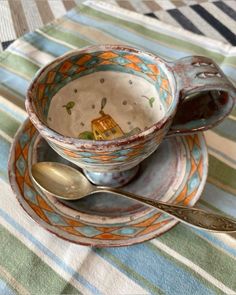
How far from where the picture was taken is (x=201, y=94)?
12.6 inches

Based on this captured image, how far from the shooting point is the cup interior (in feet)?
1.04

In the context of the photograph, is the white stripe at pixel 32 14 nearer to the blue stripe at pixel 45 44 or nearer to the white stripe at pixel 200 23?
the blue stripe at pixel 45 44

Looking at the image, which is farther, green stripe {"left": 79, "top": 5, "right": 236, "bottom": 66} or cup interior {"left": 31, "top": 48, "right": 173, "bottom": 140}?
green stripe {"left": 79, "top": 5, "right": 236, "bottom": 66}

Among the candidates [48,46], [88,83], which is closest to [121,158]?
[88,83]

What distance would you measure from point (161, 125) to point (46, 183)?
0.42 ft

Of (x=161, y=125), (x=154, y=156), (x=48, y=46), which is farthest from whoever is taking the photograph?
(x=48, y=46)

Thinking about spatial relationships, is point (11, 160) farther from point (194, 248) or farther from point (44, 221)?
point (194, 248)

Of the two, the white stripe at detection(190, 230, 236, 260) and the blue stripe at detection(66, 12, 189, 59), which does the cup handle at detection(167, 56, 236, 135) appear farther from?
the blue stripe at detection(66, 12, 189, 59)

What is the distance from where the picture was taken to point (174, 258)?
29cm

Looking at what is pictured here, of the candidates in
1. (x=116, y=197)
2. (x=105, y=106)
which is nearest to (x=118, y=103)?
→ (x=105, y=106)

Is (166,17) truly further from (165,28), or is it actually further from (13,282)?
(13,282)

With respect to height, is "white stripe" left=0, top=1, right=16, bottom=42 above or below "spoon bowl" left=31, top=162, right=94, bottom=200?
above

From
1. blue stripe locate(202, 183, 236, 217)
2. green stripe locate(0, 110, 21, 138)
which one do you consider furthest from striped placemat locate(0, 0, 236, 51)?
blue stripe locate(202, 183, 236, 217)

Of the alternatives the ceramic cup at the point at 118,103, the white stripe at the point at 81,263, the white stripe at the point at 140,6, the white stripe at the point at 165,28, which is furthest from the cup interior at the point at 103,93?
the white stripe at the point at 140,6
